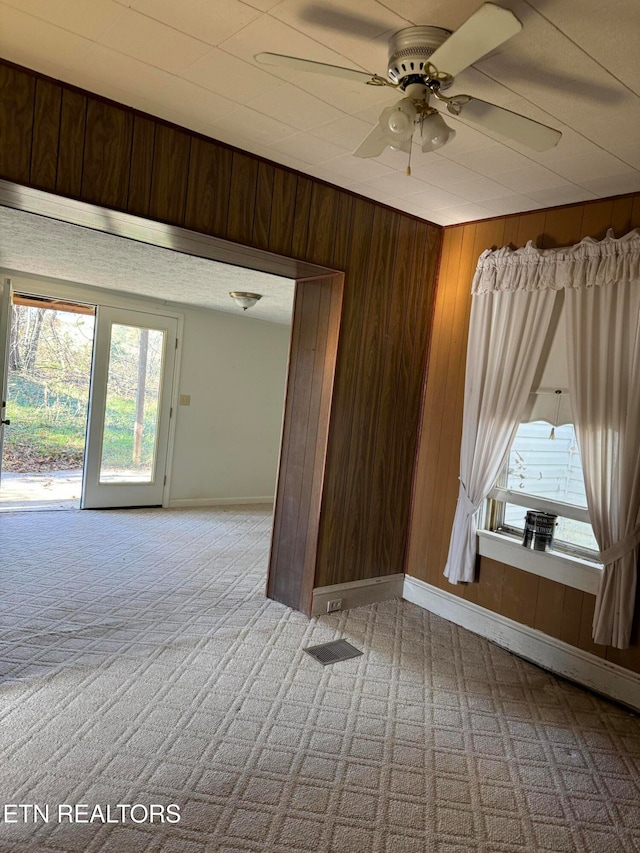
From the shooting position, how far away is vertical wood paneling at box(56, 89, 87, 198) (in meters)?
2.30

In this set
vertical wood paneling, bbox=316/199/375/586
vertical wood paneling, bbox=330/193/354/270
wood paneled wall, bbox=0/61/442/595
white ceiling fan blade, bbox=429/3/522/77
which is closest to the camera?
white ceiling fan blade, bbox=429/3/522/77

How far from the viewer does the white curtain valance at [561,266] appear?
2.78m

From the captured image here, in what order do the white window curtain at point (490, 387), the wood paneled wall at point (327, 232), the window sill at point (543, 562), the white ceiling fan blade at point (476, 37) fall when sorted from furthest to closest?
1. the white window curtain at point (490, 387)
2. the window sill at point (543, 562)
3. the wood paneled wall at point (327, 232)
4. the white ceiling fan blade at point (476, 37)

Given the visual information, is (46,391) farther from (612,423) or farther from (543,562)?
(612,423)

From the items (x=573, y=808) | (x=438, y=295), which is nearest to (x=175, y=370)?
(x=438, y=295)

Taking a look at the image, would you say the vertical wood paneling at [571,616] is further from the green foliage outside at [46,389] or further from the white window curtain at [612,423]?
the green foliage outside at [46,389]

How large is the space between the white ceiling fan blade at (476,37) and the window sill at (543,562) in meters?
2.45

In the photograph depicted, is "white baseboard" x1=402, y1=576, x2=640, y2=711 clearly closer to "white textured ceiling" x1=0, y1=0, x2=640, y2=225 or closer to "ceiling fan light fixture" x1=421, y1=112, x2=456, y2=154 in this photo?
"white textured ceiling" x1=0, y1=0, x2=640, y2=225

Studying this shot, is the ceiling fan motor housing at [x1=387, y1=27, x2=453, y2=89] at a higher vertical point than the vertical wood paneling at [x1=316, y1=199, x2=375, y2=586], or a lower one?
higher

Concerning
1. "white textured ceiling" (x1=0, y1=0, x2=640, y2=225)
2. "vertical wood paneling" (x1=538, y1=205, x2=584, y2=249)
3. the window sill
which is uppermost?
"white textured ceiling" (x1=0, y1=0, x2=640, y2=225)

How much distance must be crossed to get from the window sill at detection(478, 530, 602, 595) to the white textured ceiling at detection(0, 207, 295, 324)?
2619mm

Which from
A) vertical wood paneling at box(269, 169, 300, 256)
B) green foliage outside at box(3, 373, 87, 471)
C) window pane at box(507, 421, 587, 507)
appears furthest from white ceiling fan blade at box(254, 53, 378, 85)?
green foliage outside at box(3, 373, 87, 471)

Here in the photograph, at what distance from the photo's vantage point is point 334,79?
2.05 metres

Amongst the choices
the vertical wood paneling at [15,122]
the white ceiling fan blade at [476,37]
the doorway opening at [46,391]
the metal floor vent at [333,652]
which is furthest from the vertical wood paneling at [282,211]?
the doorway opening at [46,391]
